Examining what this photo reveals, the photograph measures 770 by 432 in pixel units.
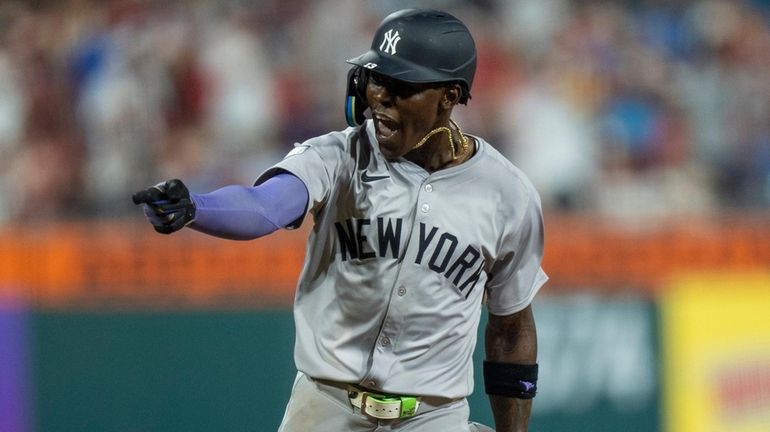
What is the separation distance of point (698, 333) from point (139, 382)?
330 centimetres

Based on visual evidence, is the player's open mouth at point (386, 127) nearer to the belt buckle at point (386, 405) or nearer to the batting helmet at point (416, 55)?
the batting helmet at point (416, 55)

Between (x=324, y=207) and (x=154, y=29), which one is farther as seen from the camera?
(x=154, y=29)

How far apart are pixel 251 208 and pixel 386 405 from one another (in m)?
0.92

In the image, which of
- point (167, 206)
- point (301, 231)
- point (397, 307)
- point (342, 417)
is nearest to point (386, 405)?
point (342, 417)

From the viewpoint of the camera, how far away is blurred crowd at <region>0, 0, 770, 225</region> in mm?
7637

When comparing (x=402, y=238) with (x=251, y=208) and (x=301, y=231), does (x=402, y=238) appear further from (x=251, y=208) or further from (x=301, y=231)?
(x=301, y=231)

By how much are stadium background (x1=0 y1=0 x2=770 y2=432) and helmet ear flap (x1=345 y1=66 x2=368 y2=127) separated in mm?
3151

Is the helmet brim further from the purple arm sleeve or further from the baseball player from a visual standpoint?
the purple arm sleeve

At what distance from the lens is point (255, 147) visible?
809cm

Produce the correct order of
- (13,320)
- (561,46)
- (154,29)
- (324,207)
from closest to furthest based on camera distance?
(324,207)
(13,320)
(154,29)
(561,46)

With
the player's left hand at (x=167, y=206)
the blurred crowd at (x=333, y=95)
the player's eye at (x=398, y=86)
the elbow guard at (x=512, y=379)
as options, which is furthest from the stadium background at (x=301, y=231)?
the player's left hand at (x=167, y=206)

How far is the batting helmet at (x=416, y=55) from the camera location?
373 cm

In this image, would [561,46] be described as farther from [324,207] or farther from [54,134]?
[324,207]

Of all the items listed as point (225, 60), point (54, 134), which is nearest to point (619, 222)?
point (225, 60)
